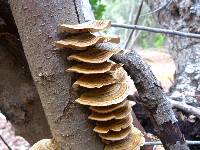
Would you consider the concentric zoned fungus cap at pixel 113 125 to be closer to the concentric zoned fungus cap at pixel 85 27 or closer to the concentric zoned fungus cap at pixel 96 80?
the concentric zoned fungus cap at pixel 96 80

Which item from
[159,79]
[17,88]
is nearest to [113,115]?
[17,88]

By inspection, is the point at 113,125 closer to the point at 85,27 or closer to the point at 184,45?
the point at 85,27

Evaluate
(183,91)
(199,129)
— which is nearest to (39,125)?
(199,129)

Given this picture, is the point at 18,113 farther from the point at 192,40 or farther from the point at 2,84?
the point at 192,40

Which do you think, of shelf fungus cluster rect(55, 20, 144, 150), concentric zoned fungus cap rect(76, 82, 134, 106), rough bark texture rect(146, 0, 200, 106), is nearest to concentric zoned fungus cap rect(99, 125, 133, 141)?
shelf fungus cluster rect(55, 20, 144, 150)

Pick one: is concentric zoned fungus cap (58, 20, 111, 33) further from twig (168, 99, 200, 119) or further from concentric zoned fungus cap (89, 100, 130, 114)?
twig (168, 99, 200, 119)

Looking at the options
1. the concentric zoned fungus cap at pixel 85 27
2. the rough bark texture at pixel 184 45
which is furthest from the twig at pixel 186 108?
the concentric zoned fungus cap at pixel 85 27
